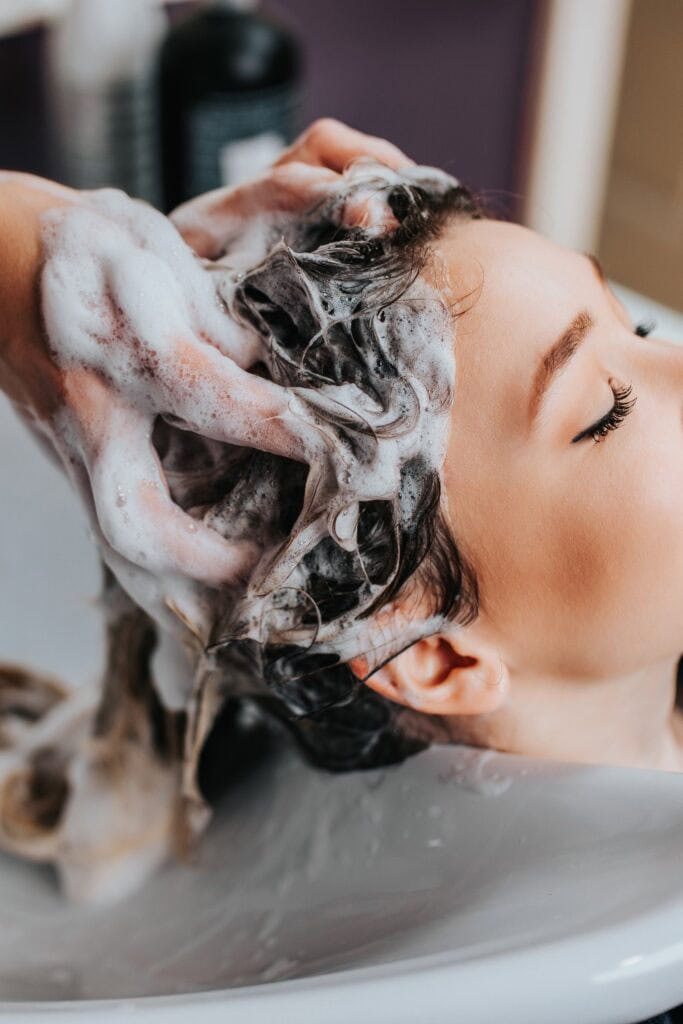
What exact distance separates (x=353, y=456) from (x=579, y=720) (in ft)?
1.07

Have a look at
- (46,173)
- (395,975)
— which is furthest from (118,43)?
(395,975)

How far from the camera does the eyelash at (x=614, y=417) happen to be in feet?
2.61

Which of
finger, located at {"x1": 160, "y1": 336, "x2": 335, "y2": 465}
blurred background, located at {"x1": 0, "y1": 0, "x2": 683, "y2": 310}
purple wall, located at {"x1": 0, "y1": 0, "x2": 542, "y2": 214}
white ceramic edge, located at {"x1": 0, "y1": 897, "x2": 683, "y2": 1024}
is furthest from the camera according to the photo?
purple wall, located at {"x1": 0, "y1": 0, "x2": 542, "y2": 214}

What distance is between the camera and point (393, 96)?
2139 millimetres

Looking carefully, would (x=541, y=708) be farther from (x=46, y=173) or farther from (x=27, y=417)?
(x=46, y=173)

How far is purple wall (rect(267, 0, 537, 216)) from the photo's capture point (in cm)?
200

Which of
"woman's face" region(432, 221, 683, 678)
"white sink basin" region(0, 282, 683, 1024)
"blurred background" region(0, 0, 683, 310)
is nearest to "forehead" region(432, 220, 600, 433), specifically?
"woman's face" region(432, 221, 683, 678)

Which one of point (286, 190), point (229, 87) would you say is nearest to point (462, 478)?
point (286, 190)

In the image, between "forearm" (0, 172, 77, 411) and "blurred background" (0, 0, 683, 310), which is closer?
"forearm" (0, 172, 77, 411)

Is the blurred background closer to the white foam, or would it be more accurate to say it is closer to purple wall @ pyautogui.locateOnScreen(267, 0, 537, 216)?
purple wall @ pyautogui.locateOnScreen(267, 0, 537, 216)

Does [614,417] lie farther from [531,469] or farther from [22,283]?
[22,283]

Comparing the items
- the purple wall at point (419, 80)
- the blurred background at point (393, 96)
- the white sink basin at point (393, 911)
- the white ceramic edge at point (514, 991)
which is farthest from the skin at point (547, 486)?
the purple wall at point (419, 80)

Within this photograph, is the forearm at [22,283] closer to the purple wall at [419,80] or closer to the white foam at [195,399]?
the white foam at [195,399]

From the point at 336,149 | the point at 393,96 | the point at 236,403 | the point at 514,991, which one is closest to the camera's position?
the point at 514,991
